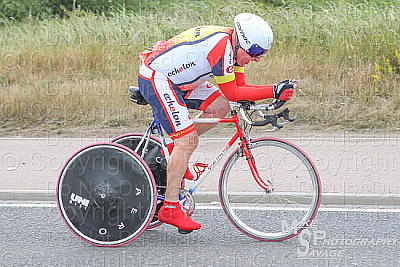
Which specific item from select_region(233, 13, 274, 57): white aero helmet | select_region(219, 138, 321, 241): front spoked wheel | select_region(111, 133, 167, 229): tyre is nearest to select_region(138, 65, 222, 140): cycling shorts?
select_region(111, 133, 167, 229): tyre

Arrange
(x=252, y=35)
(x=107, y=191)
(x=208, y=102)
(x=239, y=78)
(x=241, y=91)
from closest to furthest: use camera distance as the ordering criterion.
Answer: (x=252, y=35) → (x=241, y=91) → (x=107, y=191) → (x=239, y=78) → (x=208, y=102)

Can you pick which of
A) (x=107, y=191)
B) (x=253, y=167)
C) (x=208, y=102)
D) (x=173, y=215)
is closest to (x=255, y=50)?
(x=208, y=102)

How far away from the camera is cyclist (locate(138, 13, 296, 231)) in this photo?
13.9 ft

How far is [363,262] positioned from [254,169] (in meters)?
1.06

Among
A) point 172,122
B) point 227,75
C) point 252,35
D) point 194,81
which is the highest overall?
point 252,35

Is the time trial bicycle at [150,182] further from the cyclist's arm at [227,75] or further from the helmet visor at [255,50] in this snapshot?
the helmet visor at [255,50]

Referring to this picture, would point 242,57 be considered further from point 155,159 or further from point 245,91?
point 155,159

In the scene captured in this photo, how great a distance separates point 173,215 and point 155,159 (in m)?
0.52

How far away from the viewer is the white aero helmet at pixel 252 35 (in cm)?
420

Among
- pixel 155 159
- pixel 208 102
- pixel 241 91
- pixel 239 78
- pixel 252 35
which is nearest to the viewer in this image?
pixel 252 35

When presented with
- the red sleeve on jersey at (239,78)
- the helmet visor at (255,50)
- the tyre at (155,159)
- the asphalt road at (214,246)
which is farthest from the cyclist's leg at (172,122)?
the helmet visor at (255,50)

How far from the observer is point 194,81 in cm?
453

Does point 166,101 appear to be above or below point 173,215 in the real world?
above

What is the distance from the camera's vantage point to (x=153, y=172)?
4832mm
